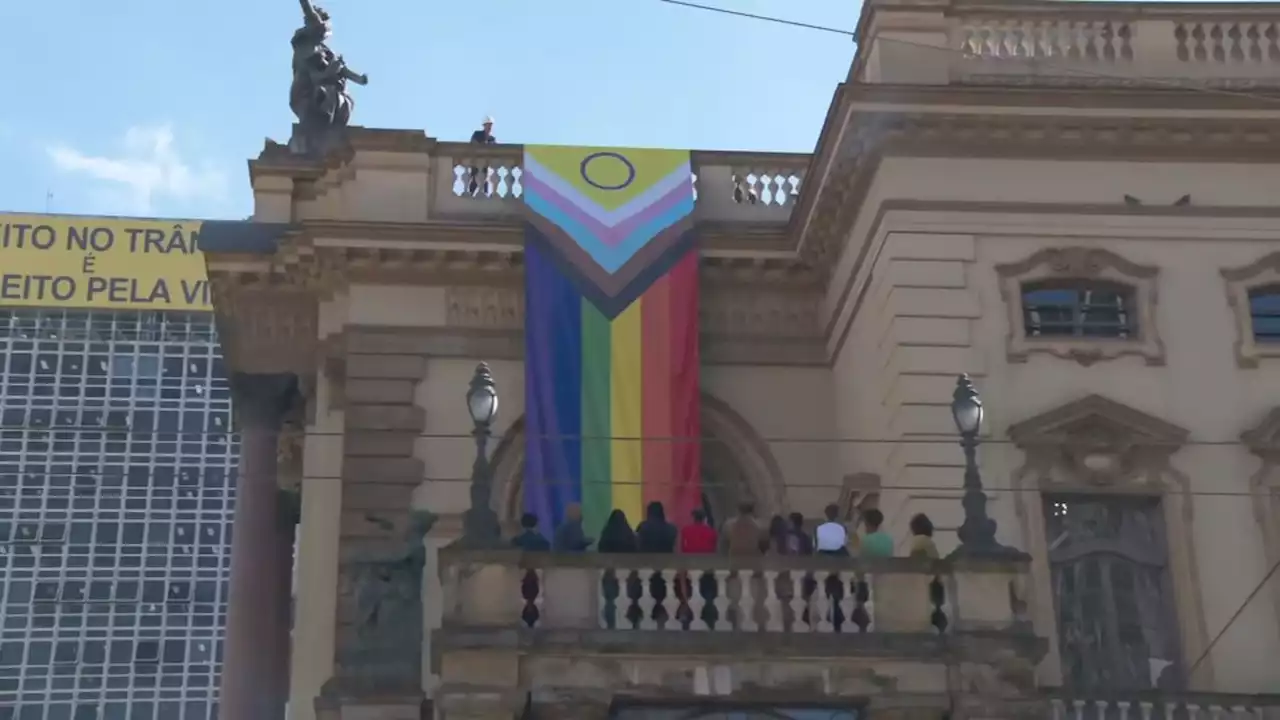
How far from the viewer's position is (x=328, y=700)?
20.6 meters

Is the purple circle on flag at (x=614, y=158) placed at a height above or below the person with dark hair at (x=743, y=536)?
above

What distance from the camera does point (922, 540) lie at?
18828 mm

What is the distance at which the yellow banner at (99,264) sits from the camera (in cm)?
7444

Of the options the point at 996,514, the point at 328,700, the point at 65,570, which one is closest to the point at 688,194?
the point at 996,514

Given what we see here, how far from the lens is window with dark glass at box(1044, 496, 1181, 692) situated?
2125 centimetres

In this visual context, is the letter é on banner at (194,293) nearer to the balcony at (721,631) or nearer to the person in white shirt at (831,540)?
the person in white shirt at (831,540)

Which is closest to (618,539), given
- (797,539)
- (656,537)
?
(656,537)

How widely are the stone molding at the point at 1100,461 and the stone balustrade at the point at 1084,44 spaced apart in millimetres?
4710

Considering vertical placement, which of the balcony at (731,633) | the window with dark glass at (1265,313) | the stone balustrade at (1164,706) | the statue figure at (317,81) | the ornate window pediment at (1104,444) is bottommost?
the stone balustrade at (1164,706)

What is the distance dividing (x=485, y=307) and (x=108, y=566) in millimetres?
48226

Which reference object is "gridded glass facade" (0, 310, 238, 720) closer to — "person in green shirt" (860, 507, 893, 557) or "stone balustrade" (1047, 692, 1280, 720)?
"person in green shirt" (860, 507, 893, 557)

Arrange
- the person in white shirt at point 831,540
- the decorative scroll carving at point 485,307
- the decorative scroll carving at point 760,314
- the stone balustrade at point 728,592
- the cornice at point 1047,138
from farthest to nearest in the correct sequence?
the decorative scroll carving at point 760,314 → the decorative scroll carving at point 485,307 → the cornice at point 1047,138 → the person in white shirt at point 831,540 → the stone balustrade at point 728,592

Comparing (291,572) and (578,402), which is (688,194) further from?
(291,572)

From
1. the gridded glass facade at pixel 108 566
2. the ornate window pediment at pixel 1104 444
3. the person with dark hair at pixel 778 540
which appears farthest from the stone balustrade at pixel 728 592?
the gridded glass facade at pixel 108 566
